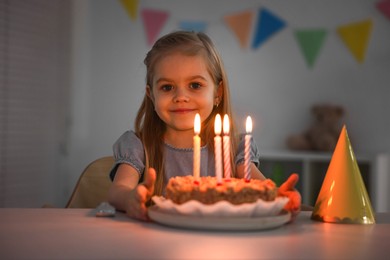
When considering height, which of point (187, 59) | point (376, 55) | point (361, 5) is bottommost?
point (187, 59)

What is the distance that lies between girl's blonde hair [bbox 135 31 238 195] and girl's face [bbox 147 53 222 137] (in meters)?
0.05

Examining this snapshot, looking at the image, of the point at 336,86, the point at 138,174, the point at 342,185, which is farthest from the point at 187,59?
the point at 336,86

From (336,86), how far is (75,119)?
2.17 metres

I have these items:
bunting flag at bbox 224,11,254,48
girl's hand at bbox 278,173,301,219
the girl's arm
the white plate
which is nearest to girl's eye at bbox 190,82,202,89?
the girl's arm

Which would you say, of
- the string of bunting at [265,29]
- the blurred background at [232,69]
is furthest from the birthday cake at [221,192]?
the string of bunting at [265,29]

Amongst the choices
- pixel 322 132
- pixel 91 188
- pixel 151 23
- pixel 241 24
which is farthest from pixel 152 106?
pixel 241 24

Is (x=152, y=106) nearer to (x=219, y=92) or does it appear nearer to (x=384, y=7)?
(x=219, y=92)

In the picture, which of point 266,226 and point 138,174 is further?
point 138,174

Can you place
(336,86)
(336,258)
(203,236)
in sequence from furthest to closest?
(336,86)
(203,236)
(336,258)

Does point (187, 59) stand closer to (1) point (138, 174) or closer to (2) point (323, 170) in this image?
(1) point (138, 174)

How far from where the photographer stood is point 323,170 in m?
4.18

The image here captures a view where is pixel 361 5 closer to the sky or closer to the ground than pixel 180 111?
closer to the sky

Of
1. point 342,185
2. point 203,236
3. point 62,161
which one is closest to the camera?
point 203,236

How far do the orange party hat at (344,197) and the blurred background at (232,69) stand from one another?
2952mm
